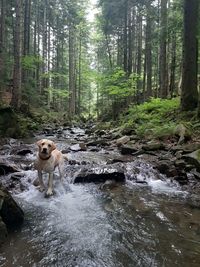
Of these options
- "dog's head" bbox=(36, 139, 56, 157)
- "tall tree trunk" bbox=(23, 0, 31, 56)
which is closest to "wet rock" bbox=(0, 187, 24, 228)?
"dog's head" bbox=(36, 139, 56, 157)

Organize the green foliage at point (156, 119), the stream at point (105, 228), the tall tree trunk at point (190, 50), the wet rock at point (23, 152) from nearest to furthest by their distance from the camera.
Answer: the stream at point (105, 228) < the wet rock at point (23, 152) < the green foliage at point (156, 119) < the tall tree trunk at point (190, 50)

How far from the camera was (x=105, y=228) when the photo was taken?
4.31 meters

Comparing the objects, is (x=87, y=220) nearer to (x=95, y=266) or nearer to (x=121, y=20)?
(x=95, y=266)

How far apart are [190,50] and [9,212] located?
399 inches

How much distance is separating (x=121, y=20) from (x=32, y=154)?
811 inches

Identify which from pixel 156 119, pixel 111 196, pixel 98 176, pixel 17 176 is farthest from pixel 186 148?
pixel 156 119

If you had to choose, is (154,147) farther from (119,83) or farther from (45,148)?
(119,83)

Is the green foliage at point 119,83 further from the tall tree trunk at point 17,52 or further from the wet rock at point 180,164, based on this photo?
the wet rock at point 180,164

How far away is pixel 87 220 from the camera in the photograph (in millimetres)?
4621

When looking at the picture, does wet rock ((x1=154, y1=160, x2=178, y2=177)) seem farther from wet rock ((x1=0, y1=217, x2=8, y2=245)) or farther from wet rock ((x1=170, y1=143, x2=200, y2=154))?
wet rock ((x1=0, y1=217, x2=8, y2=245))

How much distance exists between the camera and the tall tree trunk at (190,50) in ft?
39.3

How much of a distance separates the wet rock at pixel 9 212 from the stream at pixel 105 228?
0.14m

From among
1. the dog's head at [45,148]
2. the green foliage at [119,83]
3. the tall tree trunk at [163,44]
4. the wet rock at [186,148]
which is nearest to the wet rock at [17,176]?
the dog's head at [45,148]

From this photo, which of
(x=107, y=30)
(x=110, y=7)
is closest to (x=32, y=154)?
(x=110, y=7)
